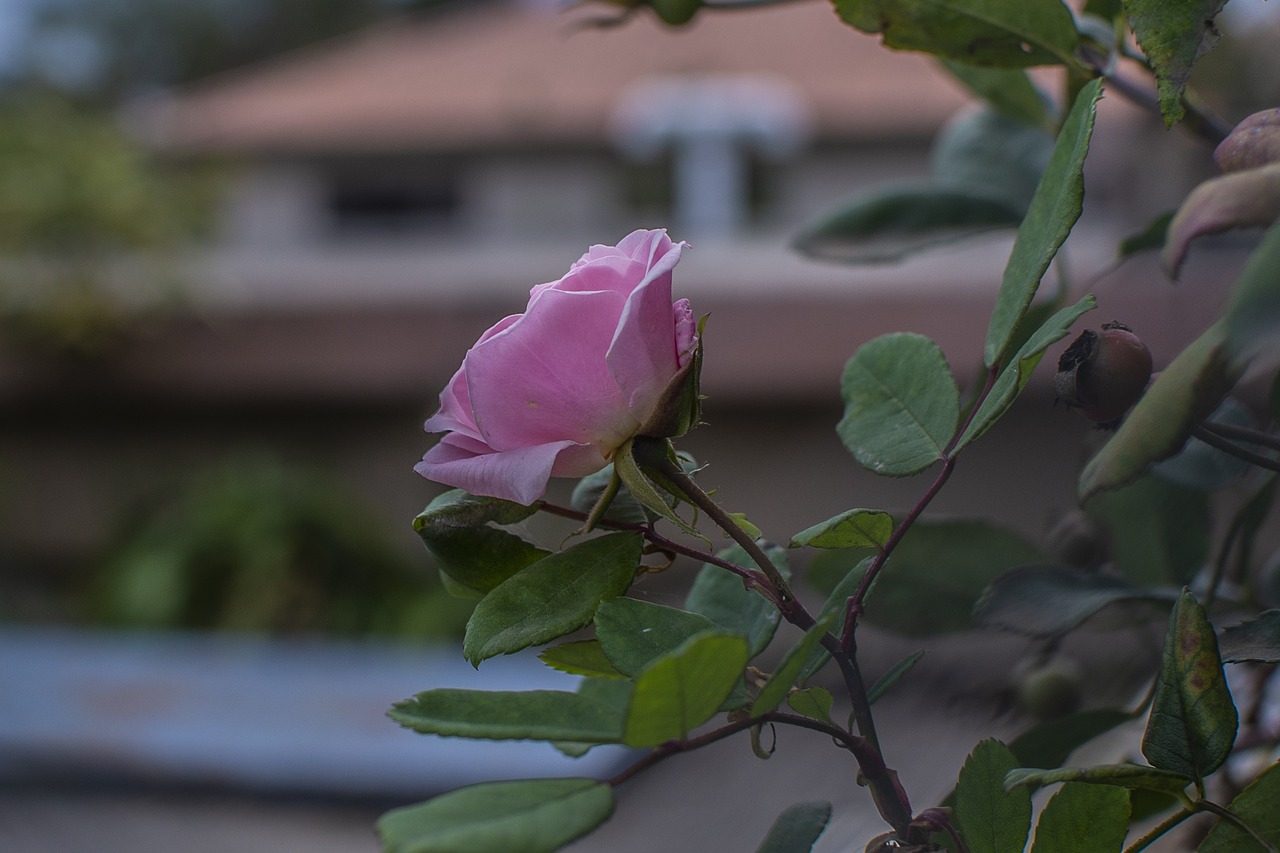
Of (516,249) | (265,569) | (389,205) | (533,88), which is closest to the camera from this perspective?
(265,569)

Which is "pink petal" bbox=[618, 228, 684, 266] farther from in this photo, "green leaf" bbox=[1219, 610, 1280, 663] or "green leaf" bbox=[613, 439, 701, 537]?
"green leaf" bbox=[1219, 610, 1280, 663]

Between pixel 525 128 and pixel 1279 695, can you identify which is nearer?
pixel 1279 695

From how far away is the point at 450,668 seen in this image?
1.91 m

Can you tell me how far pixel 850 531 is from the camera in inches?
8.6

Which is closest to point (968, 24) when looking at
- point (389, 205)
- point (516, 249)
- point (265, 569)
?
point (265, 569)

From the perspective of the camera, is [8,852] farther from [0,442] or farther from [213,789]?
[0,442]

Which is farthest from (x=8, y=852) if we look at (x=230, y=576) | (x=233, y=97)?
(x=233, y=97)

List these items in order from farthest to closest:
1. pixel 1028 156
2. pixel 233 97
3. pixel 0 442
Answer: pixel 233 97, pixel 0 442, pixel 1028 156

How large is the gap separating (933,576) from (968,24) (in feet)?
0.49

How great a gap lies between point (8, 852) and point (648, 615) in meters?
1.54

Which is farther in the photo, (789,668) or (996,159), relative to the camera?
(996,159)

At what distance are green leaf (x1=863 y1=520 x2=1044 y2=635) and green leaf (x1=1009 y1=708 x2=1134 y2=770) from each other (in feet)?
0.14

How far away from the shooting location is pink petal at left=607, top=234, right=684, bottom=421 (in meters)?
0.20

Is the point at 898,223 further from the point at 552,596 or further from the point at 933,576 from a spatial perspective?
the point at 552,596
